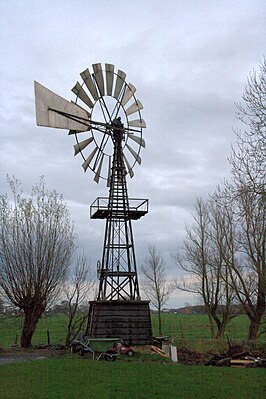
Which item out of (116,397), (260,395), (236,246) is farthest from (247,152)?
(236,246)

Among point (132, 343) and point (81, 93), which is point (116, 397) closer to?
point (132, 343)

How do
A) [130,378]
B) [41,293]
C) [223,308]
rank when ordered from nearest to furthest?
A: [130,378], [41,293], [223,308]

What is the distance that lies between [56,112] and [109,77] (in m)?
4.11

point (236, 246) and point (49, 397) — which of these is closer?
point (49, 397)

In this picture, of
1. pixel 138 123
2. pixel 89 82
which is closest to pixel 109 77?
pixel 89 82

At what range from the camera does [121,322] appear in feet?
65.2

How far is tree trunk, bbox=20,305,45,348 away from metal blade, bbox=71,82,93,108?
10.7m

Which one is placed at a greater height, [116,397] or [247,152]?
[247,152]

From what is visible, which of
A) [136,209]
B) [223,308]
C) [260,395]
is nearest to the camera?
[260,395]

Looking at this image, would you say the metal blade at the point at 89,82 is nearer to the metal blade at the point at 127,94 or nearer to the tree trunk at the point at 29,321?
the metal blade at the point at 127,94

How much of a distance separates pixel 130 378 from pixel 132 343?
25.4 feet

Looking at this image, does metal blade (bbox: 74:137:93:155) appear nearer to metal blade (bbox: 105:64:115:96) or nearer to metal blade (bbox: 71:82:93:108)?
metal blade (bbox: 71:82:93:108)

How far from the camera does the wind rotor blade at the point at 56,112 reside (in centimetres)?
1725

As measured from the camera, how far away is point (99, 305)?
19875 mm
